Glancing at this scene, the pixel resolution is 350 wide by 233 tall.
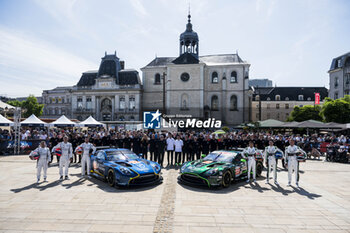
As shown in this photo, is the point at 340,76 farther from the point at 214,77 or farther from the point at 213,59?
the point at 213,59

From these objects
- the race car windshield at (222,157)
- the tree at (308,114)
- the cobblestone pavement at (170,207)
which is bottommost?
the cobblestone pavement at (170,207)

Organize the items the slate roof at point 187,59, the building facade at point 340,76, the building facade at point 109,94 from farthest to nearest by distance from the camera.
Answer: the building facade at point 109,94 → the slate roof at point 187,59 → the building facade at point 340,76

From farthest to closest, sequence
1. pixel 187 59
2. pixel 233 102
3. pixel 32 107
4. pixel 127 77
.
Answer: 1. pixel 32 107
2. pixel 127 77
3. pixel 233 102
4. pixel 187 59

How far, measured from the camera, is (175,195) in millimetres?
7910

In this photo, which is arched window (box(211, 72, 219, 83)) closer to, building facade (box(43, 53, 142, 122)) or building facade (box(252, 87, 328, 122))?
building facade (box(43, 53, 142, 122))

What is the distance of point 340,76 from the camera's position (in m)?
50.1

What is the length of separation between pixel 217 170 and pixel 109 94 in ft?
155

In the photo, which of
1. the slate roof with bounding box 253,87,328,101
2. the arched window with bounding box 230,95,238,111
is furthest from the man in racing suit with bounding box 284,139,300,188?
the slate roof with bounding box 253,87,328,101

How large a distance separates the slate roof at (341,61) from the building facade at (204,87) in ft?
69.8

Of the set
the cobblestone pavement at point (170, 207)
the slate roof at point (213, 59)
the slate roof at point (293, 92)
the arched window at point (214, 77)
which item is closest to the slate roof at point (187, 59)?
the slate roof at point (213, 59)

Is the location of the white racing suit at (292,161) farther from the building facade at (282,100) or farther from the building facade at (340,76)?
the building facade at (282,100)

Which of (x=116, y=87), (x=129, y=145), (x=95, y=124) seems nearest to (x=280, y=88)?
(x=116, y=87)

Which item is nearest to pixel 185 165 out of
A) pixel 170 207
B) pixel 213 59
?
pixel 170 207

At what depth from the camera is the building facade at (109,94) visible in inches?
2018
